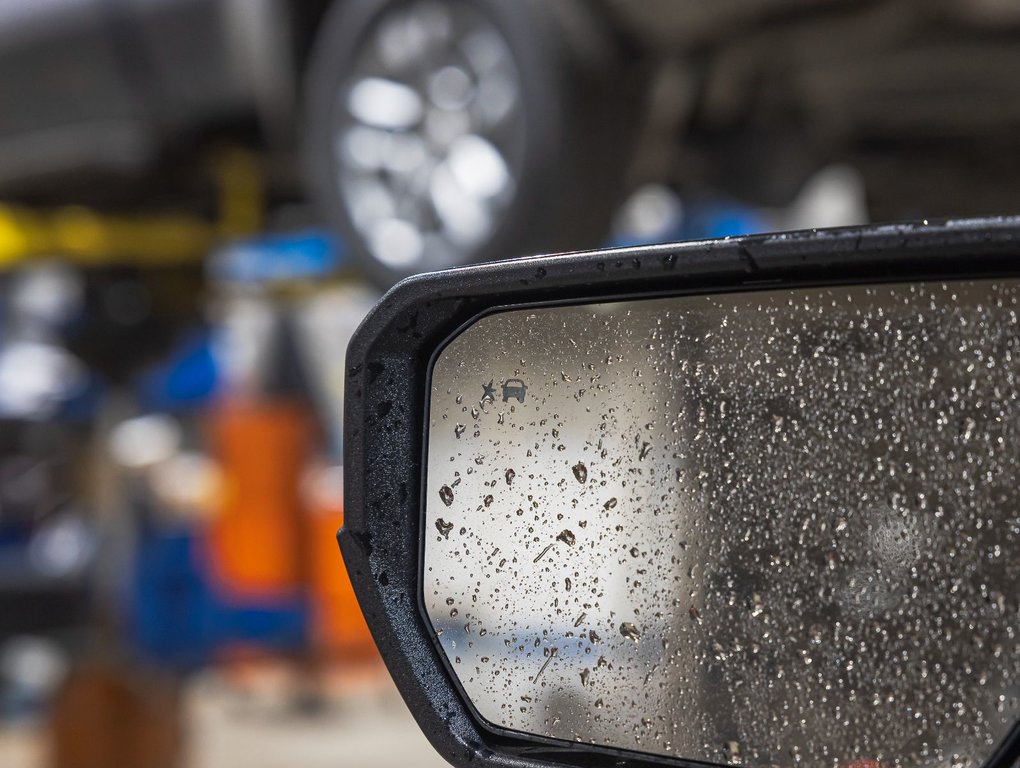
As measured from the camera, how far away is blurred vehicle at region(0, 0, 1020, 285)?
2662 millimetres

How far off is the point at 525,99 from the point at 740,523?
7.12 ft

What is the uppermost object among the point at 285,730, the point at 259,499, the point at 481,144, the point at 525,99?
the point at 525,99

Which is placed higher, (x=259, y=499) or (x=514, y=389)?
(x=514, y=389)

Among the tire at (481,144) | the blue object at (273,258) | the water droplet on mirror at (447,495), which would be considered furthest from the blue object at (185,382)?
the water droplet on mirror at (447,495)

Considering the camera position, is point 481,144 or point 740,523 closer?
point 740,523

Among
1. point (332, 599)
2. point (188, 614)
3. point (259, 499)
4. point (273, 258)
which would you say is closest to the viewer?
Answer: point (273, 258)

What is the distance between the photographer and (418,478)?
2.36 ft

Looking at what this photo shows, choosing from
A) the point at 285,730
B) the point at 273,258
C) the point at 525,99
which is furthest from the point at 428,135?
the point at 285,730

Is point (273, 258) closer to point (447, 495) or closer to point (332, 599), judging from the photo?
point (332, 599)

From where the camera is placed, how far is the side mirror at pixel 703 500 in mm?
587

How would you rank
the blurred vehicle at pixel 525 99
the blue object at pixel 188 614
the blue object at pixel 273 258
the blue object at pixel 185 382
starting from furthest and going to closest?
the blue object at pixel 185 382, the blue object at pixel 188 614, the blue object at pixel 273 258, the blurred vehicle at pixel 525 99

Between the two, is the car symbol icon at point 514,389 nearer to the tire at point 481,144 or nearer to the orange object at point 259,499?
the tire at point 481,144

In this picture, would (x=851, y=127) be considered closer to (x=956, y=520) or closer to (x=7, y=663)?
(x=956, y=520)

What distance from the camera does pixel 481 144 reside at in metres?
2.80
